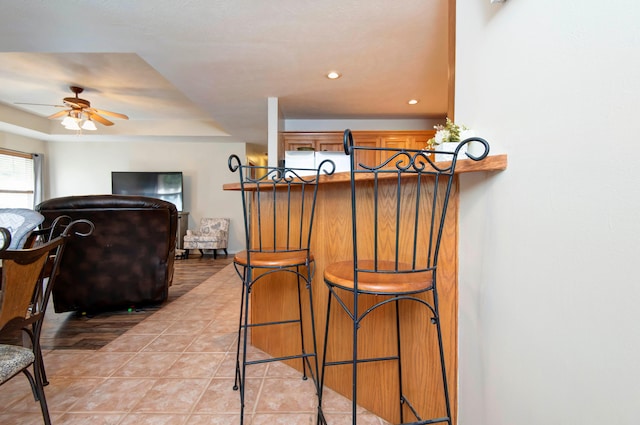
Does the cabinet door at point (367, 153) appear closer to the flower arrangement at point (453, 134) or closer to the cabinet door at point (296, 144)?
the cabinet door at point (296, 144)

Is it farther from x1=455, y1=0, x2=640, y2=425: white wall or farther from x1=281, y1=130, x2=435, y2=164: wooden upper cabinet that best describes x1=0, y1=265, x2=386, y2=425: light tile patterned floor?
x1=281, y1=130, x2=435, y2=164: wooden upper cabinet

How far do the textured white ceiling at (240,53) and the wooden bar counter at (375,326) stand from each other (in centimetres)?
122

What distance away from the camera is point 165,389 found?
5.51 feet

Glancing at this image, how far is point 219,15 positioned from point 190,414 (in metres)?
2.33

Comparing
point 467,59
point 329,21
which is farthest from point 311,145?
point 467,59

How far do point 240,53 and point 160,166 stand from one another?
4933 mm

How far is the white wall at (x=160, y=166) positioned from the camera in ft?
21.8

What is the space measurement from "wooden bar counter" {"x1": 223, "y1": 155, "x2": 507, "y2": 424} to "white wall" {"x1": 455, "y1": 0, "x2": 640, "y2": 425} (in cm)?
5

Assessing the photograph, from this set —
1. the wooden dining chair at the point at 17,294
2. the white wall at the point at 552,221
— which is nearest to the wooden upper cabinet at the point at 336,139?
the white wall at the point at 552,221

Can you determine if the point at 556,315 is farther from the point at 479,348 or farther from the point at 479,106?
the point at 479,106

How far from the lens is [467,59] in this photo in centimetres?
120

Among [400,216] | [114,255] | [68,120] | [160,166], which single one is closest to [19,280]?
[400,216]

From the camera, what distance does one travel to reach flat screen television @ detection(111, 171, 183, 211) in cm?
642

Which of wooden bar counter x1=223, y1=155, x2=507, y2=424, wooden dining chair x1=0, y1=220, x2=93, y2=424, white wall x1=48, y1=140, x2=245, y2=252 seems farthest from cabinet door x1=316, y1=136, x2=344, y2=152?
wooden dining chair x1=0, y1=220, x2=93, y2=424
